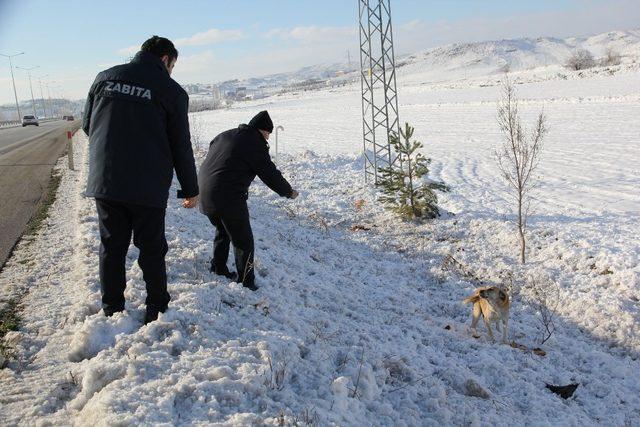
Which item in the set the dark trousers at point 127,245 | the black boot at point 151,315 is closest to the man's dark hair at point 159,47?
the dark trousers at point 127,245

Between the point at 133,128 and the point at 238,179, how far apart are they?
4.96 ft

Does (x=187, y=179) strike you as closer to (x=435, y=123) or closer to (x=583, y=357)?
(x=583, y=357)

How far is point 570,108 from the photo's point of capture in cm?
3253

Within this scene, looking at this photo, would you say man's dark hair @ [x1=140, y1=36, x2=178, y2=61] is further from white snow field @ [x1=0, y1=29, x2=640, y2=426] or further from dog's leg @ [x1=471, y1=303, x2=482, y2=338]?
dog's leg @ [x1=471, y1=303, x2=482, y2=338]

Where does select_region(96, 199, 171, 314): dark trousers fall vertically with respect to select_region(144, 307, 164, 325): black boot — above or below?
above

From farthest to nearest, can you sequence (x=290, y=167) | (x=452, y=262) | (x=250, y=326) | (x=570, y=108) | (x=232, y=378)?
(x=570, y=108) → (x=290, y=167) → (x=452, y=262) → (x=250, y=326) → (x=232, y=378)

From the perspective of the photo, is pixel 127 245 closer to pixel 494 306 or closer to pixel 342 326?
pixel 342 326

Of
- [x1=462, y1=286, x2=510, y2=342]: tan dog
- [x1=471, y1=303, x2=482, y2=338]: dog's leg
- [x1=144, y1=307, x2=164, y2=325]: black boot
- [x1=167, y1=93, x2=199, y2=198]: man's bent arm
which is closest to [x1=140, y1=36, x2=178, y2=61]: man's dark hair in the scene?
[x1=167, y1=93, x2=199, y2=198]: man's bent arm

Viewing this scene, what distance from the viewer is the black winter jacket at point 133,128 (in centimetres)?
356

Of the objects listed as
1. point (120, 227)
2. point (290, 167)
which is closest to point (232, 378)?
point (120, 227)

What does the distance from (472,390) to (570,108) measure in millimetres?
33078

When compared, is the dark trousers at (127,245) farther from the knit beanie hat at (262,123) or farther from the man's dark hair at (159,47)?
the knit beanie hat at (262,123)

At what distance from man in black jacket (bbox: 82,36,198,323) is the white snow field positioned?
52cm

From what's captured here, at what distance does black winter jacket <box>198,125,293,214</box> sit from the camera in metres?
4.90
